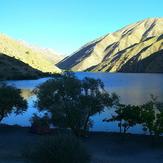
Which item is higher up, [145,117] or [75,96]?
[75,96]

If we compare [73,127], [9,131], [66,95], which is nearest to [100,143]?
[73,127]

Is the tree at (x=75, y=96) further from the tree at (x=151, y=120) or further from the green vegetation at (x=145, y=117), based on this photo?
the tree at (x=151, y=120)

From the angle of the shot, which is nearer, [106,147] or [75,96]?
[106,147]

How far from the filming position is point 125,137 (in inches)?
1657

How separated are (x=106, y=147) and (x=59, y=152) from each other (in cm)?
1662

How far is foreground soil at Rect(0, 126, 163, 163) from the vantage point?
1307 inches

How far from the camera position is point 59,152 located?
22562 millimetres

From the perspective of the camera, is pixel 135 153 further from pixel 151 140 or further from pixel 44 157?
pixel 44 157

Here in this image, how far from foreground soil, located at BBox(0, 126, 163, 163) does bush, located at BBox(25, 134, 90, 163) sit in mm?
7203

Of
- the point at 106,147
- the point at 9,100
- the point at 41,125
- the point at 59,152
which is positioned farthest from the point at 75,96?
the point at 59,152

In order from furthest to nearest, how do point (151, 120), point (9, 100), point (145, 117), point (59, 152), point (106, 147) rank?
point (9, 100)
point (145, 117)
point (151, 120)
point (106, 147)
point (59, 152)

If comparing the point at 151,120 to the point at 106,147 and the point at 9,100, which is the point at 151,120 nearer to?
the point at 106,147

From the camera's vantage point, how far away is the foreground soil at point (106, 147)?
33.2 metres

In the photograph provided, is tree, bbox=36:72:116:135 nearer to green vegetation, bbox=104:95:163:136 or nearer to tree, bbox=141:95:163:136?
green vegetation, bbox=104:95:163:136
